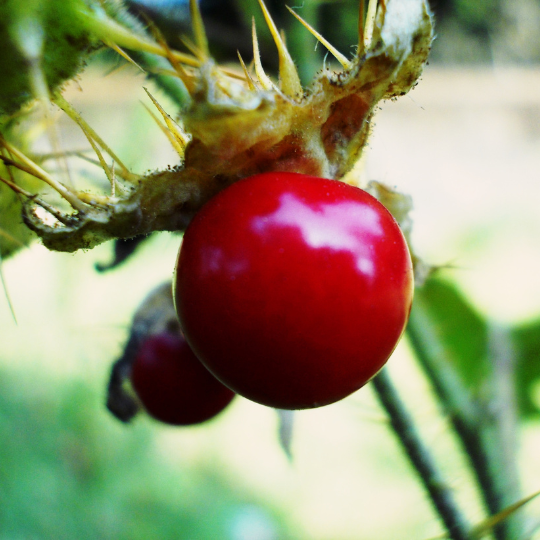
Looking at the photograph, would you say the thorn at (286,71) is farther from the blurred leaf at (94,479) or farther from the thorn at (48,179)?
the blurred leaf at (94,479)

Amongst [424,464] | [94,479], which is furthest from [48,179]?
[94,479]

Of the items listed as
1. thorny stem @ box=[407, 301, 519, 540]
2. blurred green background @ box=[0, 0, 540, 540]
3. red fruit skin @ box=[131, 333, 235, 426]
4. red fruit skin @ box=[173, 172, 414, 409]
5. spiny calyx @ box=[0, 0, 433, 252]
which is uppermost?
spiny calyx @ box=[0, 0, 433, 252]

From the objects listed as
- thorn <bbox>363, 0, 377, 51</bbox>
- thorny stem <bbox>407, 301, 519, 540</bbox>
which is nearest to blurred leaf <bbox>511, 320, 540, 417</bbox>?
thorny stem <bbox>407, 301, 519, 540</bbox>

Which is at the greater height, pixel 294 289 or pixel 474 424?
pixel 294 289

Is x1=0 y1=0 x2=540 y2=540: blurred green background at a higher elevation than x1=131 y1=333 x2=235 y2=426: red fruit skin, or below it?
below

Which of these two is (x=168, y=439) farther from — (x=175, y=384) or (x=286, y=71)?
(x=286, y=71)

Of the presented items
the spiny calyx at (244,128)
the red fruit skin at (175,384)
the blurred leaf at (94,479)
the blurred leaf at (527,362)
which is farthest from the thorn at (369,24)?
the blurred leaf at (94,479)

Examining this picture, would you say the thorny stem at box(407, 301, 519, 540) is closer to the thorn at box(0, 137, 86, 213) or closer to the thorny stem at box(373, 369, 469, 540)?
the thorny stem at box(373, 369, 469, 540)
